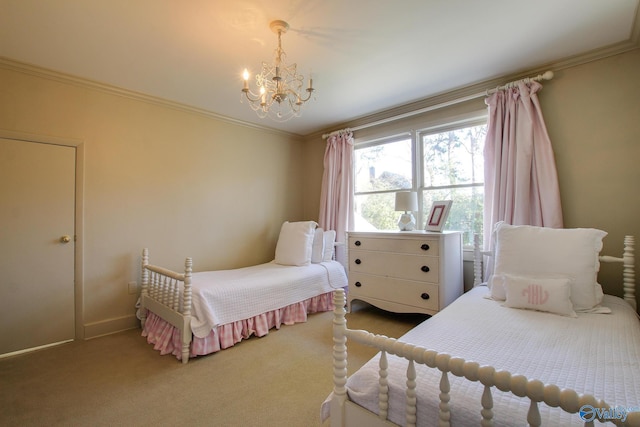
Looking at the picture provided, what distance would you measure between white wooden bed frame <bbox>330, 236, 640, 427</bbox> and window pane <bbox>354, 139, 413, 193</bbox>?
257 centimetres

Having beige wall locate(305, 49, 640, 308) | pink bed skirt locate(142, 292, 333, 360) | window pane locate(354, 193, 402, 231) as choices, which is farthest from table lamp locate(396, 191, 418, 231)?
pink bed skirt locate(142, 292, 333, 360)

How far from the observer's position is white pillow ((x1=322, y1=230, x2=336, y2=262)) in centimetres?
356

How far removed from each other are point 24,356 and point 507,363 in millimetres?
3344

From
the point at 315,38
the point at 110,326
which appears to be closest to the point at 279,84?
the point at 315,38

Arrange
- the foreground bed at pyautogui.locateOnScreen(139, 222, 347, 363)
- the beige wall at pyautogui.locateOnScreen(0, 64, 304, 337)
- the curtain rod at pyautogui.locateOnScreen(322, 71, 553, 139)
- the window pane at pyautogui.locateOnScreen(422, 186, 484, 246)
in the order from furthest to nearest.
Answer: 1. the window pane at pyautogui.locateOnScreen(422, 186, 484, 246)
2. the beige wall at pyautogui.locateOnScreen(0, 64, 304, 337)
3. the curtain rod at pyautogui.locateOnScreen(322, 71, 553, 139)
4. the foreground bed at pyautogui.locateOnScreen(139, 222, 347, 363)

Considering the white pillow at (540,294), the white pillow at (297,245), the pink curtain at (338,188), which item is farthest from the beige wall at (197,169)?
the white pillow at (540,294)

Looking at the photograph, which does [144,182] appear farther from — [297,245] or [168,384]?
[168,384]

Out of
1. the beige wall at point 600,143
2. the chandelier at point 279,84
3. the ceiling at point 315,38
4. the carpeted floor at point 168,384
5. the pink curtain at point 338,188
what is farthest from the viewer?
the pink curtain at point 338,188

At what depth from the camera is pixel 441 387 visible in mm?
844

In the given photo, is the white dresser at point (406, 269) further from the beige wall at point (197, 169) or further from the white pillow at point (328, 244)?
the beige wall at point (197, 169)

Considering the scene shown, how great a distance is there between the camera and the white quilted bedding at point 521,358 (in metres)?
0.85

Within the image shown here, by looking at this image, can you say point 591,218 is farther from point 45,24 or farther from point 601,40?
point 45,24

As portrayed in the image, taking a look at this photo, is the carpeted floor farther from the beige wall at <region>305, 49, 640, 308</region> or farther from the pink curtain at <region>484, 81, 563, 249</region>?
the beige wall at <region>305, 49, 640, 308</region>

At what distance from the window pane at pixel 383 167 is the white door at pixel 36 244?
3.08 m
